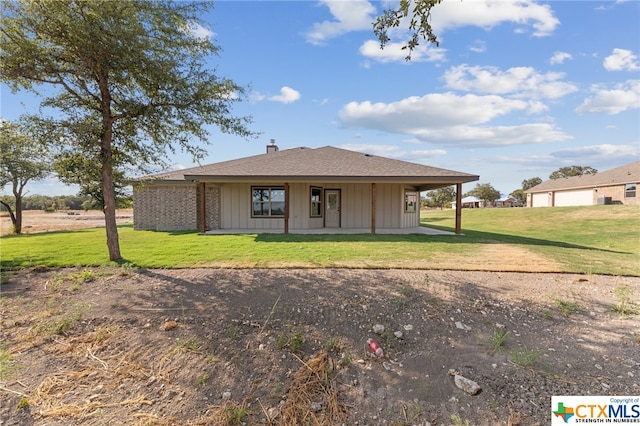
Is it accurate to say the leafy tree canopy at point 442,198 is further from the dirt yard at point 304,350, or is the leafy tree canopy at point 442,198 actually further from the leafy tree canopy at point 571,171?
the dirt yard at point 304,350

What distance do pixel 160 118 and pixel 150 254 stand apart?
3.49 m

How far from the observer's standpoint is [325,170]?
12.8 metres

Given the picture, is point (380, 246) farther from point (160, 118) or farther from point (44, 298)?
point (44, 298)

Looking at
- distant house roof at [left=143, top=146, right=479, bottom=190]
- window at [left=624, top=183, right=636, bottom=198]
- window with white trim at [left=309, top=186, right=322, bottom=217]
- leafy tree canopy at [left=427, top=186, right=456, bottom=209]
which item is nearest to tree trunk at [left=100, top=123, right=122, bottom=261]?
distant house roof at [left=143, top=146, right=479, bottom=190]

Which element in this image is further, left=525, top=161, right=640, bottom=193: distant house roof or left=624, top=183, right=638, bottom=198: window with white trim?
left=525, top=161, right=640, bottom=193: distant house roof

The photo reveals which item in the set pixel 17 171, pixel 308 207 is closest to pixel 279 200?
pixel 308 207

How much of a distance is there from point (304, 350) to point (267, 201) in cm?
1060

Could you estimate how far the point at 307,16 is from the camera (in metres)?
8.41

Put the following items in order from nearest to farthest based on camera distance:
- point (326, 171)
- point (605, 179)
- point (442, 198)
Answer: point (326, 171) < point (605, 179) < point (442, 198)

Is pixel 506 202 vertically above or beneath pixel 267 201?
above

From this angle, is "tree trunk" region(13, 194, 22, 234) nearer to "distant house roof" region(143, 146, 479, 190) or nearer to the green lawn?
"distant house roof" region(143, 146, 479, 190)

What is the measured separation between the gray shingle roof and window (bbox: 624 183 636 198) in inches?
1019

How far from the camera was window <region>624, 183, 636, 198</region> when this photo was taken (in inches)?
1047

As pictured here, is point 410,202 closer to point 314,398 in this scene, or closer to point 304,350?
point 304,350
